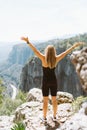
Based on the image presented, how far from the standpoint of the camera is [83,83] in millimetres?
5723

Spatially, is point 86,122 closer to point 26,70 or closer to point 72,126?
point 72,126

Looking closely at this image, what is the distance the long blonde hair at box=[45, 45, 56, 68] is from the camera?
8.09m

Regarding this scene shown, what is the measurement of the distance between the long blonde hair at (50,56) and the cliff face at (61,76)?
52233mm

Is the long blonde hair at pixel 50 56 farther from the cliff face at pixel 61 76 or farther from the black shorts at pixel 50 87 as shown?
the cliff face at pixel 61 76

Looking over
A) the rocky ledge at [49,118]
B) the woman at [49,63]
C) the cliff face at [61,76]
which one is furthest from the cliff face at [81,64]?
the cliff face at [61,76]

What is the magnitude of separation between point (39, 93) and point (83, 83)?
9664 mm

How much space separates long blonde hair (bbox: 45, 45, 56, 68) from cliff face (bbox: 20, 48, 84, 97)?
5223 centimetres

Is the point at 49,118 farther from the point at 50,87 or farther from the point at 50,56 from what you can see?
the point at 50,56

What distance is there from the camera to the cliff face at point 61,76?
74438 millimetres

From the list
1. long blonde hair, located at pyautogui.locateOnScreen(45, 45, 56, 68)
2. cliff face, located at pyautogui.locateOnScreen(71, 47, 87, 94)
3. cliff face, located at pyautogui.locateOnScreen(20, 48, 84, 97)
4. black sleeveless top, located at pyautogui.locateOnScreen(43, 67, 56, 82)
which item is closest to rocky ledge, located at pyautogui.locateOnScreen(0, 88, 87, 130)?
cliff face, located at pyautogui.locateOnScreen(71, 47, 87, 94)

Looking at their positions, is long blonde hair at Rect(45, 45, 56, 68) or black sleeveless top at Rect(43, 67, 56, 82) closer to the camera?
long blonde hair at Rect(45, 45, 56, 68)

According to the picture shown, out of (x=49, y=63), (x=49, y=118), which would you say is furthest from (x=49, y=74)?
(x=49, y=118)

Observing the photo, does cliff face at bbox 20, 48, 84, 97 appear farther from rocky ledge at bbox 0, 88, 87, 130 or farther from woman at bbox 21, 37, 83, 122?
woman at bbox 21, 37, 83, 122

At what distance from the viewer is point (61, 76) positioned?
79312 mm
